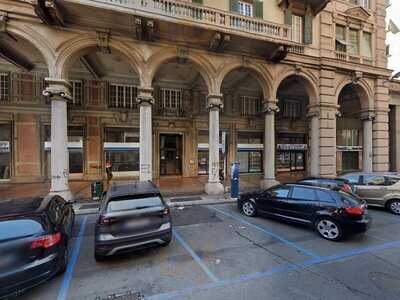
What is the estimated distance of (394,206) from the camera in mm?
8523

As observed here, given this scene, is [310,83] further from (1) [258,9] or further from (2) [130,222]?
(2) [130,222]

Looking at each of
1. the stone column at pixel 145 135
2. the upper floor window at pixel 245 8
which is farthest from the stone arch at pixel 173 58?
the upper floor window at pixel 245 8

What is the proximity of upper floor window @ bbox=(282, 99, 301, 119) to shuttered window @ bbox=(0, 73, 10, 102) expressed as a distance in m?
21.0

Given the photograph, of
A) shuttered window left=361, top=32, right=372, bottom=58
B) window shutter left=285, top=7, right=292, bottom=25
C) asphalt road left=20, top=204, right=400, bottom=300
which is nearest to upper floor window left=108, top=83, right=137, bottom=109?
asphalt road left=20, top=204, right=400, bottom=300

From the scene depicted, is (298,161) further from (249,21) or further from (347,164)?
(249,21)

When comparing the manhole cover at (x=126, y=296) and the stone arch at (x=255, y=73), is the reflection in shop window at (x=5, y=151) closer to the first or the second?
the stone arch at (x=255, y=73)

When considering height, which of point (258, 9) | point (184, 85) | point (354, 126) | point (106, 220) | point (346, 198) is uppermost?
point (258, 9)

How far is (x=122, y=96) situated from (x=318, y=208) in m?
14.7

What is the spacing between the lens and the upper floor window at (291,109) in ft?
64.4

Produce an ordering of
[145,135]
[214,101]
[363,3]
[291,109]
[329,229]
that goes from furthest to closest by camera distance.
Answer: [291,109]
[363,3]
[214,101]
[145,135]
[329,229]

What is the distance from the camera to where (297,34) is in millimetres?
14266

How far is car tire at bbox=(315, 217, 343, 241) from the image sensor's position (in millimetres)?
5855

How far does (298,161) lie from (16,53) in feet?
73.5

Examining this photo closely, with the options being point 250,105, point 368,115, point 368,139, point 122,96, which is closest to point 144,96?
point 122,96
